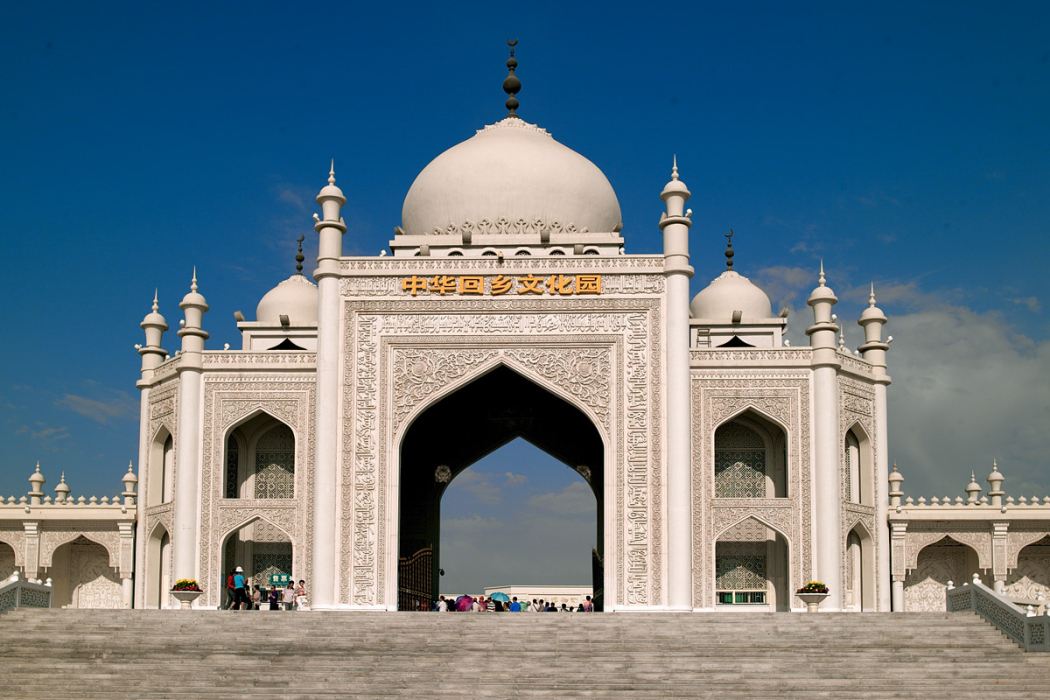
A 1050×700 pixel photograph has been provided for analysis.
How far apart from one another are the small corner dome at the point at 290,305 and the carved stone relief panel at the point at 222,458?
3.75 metres

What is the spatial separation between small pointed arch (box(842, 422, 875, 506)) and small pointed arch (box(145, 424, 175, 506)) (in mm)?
11292

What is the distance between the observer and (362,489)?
60.0 feet

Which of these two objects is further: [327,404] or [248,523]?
[248,523]

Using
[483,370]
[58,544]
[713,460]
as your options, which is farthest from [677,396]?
[58,544]

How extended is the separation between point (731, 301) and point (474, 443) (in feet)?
19.0

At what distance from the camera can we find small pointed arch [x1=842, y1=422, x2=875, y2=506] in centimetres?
2005

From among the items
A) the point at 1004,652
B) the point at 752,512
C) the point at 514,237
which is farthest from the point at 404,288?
the point at 1004,652

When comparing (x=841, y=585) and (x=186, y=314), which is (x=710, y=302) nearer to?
(x=841, y=585)

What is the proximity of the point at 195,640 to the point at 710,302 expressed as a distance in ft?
42.5

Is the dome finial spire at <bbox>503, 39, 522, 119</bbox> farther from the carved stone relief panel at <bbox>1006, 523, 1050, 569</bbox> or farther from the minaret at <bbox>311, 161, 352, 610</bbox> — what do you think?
the carved stone relief panel at <bbox>1006, 523, 1050, 569</bbox>

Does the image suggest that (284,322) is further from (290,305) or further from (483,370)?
(483,370)

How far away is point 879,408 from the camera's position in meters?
20.4

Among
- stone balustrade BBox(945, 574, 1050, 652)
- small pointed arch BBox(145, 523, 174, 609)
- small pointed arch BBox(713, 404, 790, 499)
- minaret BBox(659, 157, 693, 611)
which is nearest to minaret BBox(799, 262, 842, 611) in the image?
small pointed arch BBox(713, 404, 790, 499)

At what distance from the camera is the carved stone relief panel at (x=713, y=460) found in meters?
18.8
